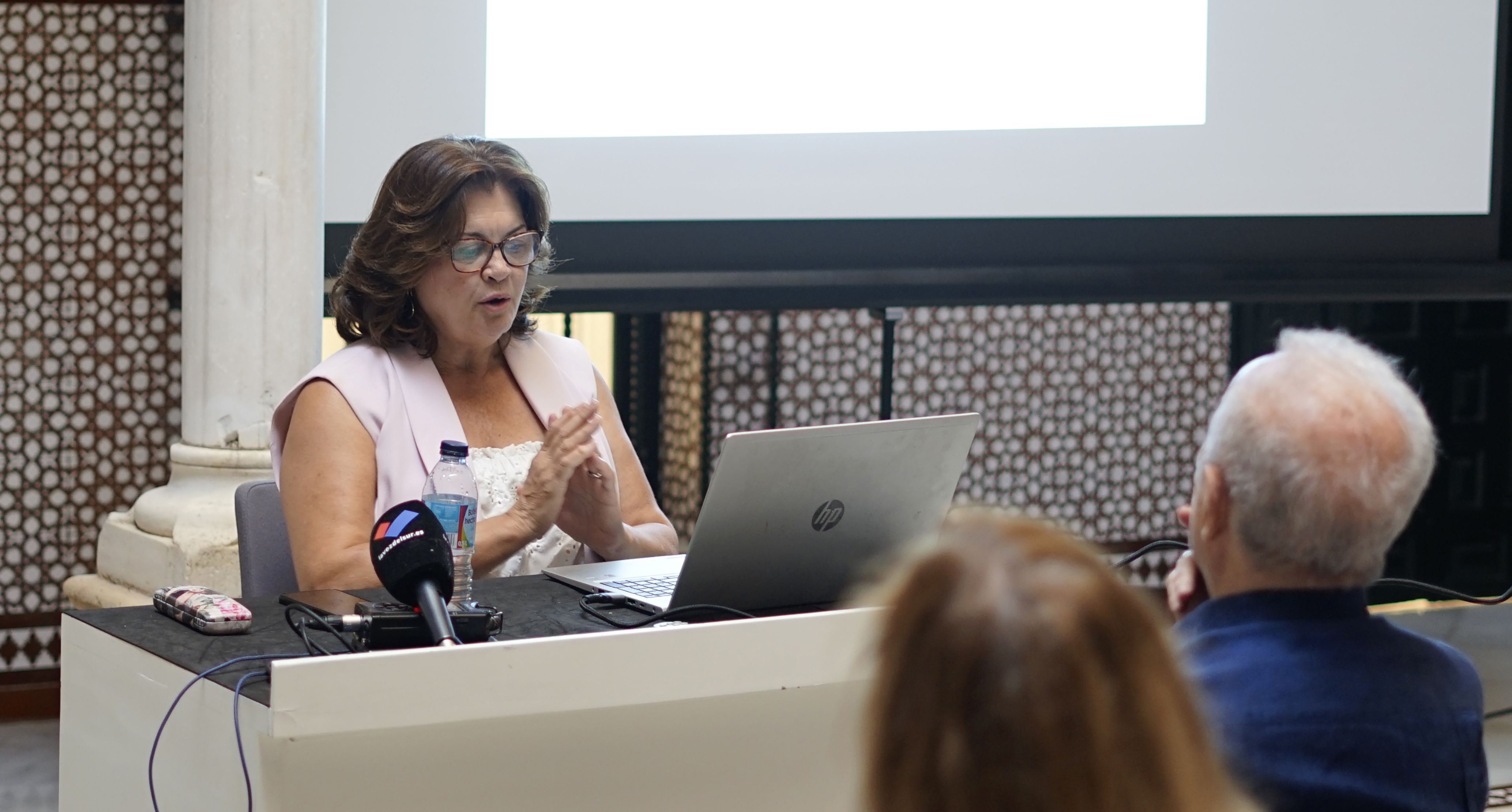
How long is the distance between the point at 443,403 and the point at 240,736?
2.91ft

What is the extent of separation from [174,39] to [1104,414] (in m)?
2.82

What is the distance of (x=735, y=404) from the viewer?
4.27 metres

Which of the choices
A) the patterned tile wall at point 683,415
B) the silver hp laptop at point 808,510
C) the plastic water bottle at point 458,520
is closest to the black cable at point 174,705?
the plastic water bottle at point 458,520

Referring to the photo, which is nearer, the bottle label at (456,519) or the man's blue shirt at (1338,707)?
the man's blue shirt at (1338,707)

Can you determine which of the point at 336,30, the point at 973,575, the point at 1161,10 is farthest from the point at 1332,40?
the point at 973,575

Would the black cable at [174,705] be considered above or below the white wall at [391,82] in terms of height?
below

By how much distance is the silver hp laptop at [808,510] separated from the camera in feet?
5.05

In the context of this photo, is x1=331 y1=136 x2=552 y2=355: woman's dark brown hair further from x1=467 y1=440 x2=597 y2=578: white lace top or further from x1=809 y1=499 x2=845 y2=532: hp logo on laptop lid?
x1=809 y1=499 x2=845 y2=532: hp logo on laptop lid

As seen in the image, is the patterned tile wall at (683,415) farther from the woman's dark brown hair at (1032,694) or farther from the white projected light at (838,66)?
the woman's dark brown hair at (1032,694)

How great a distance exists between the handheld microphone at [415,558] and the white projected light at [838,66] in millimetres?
1871

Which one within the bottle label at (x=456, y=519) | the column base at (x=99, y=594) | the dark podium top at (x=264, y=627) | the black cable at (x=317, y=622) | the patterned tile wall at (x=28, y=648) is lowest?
the patterned tile wall at (x=28, y=648)

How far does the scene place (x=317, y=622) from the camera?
1510 mm

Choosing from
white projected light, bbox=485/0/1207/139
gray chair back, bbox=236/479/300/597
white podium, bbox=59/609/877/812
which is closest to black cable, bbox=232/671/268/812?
white podium, bbox=59/609/877/812

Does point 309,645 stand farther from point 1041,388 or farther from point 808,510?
point 1041,388
